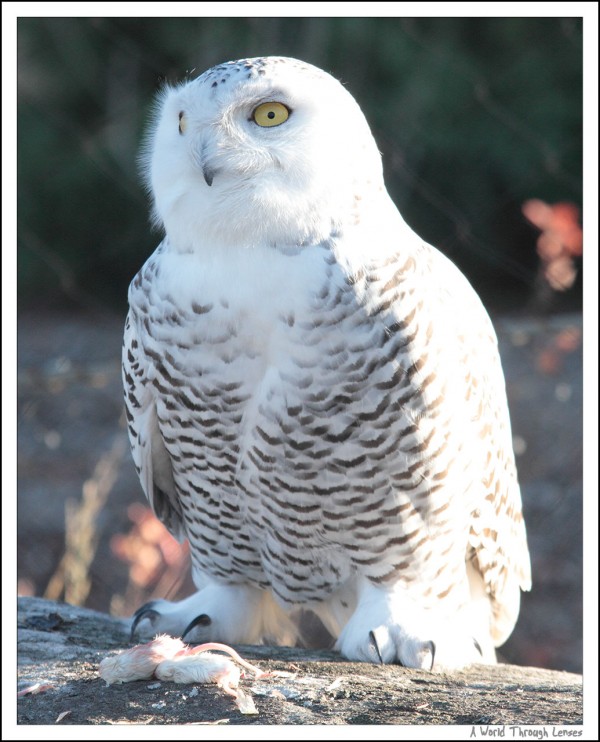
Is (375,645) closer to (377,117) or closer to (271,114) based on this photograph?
(271,114)

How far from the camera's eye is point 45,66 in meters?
5.73

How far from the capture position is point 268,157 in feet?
5.61

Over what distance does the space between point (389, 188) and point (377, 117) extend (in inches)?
14.8

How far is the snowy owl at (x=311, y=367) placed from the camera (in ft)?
5.67

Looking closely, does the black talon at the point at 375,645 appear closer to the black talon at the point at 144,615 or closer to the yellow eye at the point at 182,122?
the black talon at the point at 144,615

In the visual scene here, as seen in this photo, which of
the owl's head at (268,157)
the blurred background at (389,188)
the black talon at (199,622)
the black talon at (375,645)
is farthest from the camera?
the blurred background at (389,188)

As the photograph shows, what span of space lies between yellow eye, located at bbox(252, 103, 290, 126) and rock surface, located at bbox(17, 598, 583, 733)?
0.99 metres

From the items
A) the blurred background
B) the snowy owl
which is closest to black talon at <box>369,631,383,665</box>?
the snowy owl

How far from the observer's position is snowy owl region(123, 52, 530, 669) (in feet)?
5.67

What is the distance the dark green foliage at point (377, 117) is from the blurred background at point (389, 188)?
1cm

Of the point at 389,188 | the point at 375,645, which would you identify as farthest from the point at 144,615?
the point at 389,188

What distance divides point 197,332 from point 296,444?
0.90 feet

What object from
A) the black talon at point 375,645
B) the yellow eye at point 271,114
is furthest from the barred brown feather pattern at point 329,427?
the yellow eye at point 271,114

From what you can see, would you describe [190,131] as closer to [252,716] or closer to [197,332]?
[197,332]
